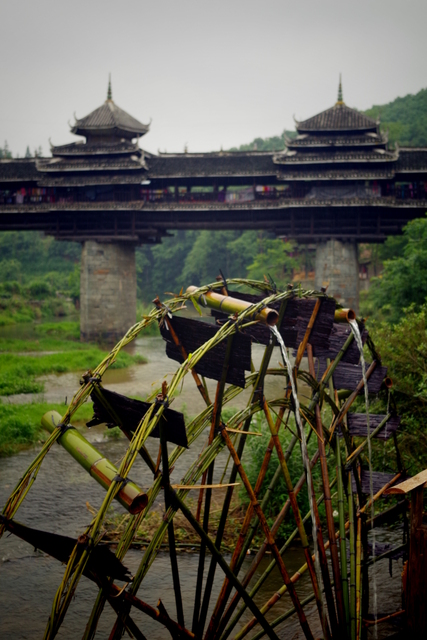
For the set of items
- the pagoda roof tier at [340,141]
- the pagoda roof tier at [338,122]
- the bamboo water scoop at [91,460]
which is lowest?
the bamboo water scoop at [91,460]

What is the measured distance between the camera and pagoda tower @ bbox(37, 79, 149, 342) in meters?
25.0

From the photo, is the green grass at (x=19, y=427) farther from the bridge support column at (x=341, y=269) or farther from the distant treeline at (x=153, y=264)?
the distant treeline at (x=153, y=264)

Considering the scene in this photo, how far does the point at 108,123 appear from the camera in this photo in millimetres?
26188

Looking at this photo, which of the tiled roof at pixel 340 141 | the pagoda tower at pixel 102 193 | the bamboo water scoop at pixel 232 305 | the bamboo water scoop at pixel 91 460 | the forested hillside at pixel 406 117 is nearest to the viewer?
the bamboo water scoop at pixel 91 460

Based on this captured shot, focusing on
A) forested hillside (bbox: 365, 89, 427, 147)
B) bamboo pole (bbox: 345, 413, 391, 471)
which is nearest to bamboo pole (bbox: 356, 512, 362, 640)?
bamboo pole (bbox: 345, 413, 391, 471)

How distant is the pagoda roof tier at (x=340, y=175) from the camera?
75.3ft

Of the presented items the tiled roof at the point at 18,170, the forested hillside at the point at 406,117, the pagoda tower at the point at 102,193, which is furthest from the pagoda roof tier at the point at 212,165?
the forested hillside at the point at 406,117

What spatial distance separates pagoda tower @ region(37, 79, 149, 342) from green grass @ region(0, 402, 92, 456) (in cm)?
1243

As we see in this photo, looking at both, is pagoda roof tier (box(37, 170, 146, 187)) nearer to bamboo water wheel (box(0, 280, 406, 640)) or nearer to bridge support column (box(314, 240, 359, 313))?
bridge support column (box(314, 240, 359, 313))

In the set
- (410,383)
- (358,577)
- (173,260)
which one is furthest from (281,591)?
(173,260)

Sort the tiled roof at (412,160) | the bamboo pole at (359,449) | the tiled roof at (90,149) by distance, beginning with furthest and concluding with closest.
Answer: the tiled roof at (90,149)
the tiled roof at (412,160)
the bamboo pole at (359,449)

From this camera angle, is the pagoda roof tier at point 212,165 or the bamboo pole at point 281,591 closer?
the bamboo pole at point 281,591

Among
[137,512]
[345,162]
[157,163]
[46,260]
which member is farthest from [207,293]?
[46,260]

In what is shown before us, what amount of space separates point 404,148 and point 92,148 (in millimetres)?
12690
